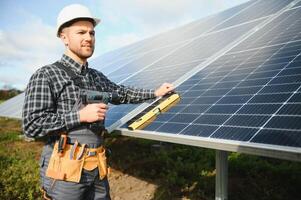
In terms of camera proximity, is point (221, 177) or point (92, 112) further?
point (221, 177)

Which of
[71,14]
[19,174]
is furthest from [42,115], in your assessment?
[19,174]

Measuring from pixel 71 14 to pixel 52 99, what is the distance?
0.98m

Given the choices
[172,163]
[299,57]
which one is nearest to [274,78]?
[299,57]

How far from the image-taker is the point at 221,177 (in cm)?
588

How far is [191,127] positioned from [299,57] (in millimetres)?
2270

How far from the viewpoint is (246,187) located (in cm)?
766

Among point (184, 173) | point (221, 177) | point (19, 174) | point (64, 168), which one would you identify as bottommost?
point (184, 173)

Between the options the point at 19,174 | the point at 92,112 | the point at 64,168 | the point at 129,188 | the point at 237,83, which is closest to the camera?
the point at 92,112

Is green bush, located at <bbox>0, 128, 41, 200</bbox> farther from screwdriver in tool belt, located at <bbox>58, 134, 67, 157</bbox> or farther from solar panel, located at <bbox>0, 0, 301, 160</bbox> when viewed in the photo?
screwdriver in tool belt, located at <bbox>58, 134, 67, 157</bbox>

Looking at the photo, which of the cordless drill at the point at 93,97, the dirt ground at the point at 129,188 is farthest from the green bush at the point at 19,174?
the cordless drill at the point at 93,97

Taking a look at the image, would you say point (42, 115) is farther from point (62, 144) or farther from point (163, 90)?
point (163, 90)

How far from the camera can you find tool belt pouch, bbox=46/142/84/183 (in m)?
3.55

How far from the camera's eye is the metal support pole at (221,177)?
581cm

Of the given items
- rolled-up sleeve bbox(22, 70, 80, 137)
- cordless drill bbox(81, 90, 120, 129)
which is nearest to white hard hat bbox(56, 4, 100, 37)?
rolled-up sleeve bbox(22, 70, 80, 137)
